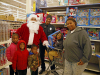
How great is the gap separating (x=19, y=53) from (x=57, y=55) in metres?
0.97

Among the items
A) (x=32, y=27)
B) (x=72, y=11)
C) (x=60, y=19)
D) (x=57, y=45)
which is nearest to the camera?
(x=32, y=27)

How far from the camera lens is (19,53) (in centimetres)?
204

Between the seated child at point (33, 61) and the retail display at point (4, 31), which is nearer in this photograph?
the retail display at point (4, 31)

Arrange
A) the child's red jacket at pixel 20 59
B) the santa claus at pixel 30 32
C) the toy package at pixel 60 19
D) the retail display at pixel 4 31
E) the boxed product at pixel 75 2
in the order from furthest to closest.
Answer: the toy package at pixel 60 19, the boxed product at pixel 75 2, the santa claus at pixel 30 32, the child's red jacket at pixel 20 59, the retail display at pixel 4 31

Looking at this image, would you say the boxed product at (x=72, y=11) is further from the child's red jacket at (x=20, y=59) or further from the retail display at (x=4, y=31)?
the retail display at (x=4, y=31)

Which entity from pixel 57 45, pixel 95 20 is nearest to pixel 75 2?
pixel 95 20

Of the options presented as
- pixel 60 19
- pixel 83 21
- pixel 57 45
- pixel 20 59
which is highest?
pixel 60 19

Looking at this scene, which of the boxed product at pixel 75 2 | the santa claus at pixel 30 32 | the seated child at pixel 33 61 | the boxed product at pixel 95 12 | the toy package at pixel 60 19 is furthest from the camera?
the toy package at pixel 60 19

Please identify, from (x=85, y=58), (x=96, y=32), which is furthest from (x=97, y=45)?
(x=85, y=58)

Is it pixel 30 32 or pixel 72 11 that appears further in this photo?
pixel 72 11

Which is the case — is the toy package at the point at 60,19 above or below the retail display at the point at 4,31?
above

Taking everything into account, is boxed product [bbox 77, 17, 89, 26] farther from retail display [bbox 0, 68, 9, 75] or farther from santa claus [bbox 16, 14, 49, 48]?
retail display [bbox 0, 68, 9, 75]

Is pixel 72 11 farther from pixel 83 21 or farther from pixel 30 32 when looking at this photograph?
pixel 30 32

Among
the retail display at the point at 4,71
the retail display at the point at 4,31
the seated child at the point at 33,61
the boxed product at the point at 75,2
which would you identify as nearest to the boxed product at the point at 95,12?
the boxed product at the point at 75,2
